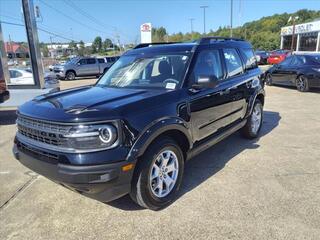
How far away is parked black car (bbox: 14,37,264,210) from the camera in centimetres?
291

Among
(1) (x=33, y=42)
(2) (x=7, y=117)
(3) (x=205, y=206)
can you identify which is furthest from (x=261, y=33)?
(3) (x=205, y=206)

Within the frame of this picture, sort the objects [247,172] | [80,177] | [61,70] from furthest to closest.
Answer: [61,70], [247,172], [80,177]

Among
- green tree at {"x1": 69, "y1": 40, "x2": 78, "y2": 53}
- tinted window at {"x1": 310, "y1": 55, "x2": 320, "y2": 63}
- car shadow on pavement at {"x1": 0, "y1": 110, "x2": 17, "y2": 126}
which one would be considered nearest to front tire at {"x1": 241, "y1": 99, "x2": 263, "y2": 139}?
car shadow on pavement at {"x1": 0, "y1": 110, "x2": 17, "y2": 126}

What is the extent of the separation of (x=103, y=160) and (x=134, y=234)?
0.87 metres

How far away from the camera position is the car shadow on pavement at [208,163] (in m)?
3.79

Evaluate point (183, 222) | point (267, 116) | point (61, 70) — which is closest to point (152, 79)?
point (183, 222)

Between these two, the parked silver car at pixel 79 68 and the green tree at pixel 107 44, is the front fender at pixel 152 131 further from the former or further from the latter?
the green tree at pixel 107 44

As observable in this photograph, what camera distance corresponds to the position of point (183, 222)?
3289mm

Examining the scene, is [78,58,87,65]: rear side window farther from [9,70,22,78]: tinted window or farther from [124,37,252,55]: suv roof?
[124,37,252,55]: suv roof

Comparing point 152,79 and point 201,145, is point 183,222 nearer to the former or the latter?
point 201,145

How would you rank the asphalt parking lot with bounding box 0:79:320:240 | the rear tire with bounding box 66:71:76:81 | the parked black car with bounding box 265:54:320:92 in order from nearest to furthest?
the asphalt parking lot with bounding box 0:79:320:240, the parked black car with bounding box 265:54:320:92, the rear tire with bounding box 66:71:76:81

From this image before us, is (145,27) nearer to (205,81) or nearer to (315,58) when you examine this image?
(315,58)

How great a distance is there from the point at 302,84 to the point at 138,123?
11.0 m

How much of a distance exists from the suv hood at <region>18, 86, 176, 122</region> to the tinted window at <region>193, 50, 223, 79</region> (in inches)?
28.7
